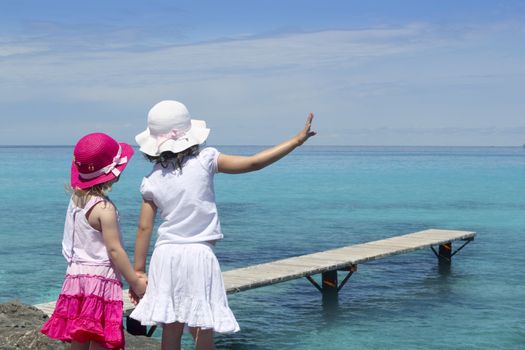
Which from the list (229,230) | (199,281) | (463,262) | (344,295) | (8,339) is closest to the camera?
(199,281)

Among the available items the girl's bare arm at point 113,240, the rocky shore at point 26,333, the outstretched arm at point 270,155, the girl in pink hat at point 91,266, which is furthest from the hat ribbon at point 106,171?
the rocky shore at point 26,333

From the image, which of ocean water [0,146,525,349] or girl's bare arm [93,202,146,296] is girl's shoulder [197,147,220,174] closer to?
girl's bare arm [93,202,146,296]

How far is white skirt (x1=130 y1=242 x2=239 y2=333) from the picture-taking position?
4180mm

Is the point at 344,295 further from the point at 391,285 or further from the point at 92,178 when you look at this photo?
the point at 92,178

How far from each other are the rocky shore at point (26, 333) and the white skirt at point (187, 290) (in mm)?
2228

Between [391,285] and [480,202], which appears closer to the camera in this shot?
[391,285]

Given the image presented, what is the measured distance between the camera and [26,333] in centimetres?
617

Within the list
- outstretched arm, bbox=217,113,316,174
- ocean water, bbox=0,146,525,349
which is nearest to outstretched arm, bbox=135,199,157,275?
outstretched arm, bbox=217,113,316,174

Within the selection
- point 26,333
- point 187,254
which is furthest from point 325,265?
point 187,254

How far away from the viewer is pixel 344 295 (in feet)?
44.9

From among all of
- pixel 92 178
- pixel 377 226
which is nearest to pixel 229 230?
pixel 377 226

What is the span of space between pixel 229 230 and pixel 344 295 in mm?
10874

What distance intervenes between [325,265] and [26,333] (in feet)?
22.7

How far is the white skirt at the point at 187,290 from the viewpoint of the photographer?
4180mm
